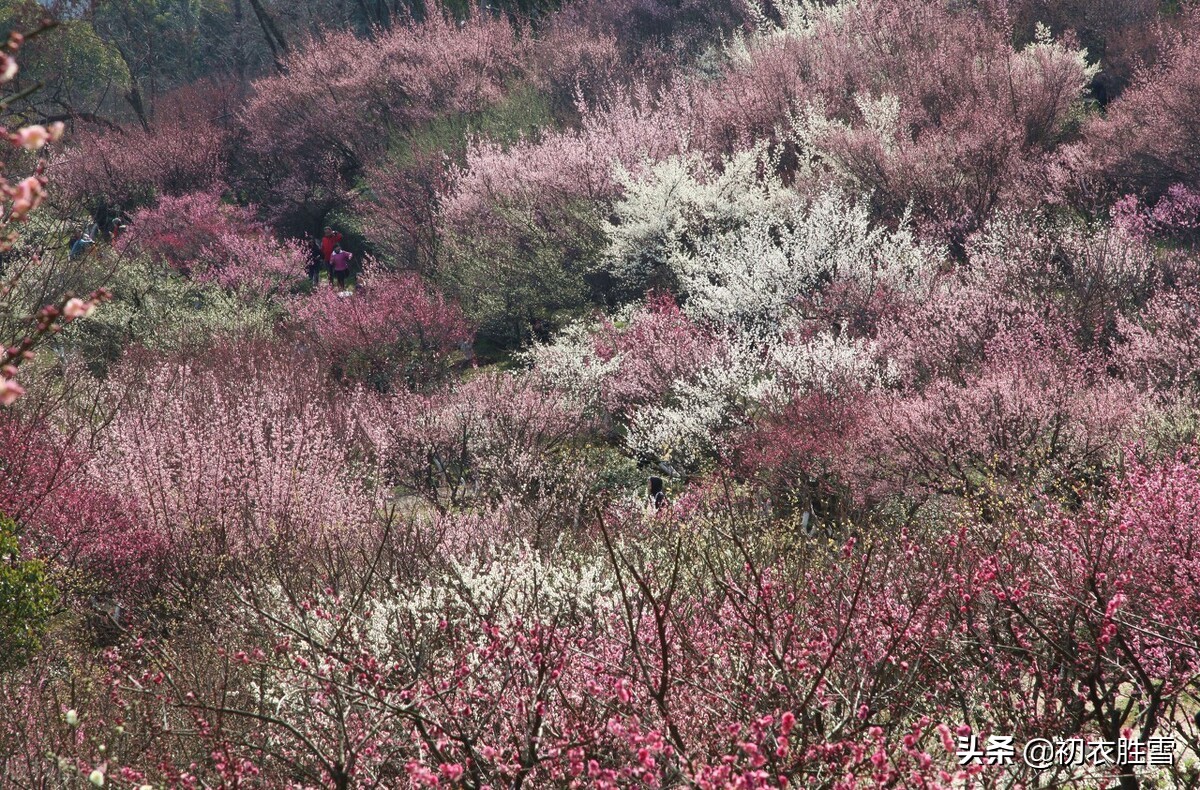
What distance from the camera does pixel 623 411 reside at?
18.2 m

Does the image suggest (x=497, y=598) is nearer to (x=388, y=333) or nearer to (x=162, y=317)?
(x=388, y=333)

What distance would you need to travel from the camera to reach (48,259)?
2158cm

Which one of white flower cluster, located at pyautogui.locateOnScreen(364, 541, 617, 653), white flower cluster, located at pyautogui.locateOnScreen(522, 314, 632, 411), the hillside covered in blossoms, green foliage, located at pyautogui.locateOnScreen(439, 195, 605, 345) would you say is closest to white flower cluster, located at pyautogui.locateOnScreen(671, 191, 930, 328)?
the hillside covered in blossoms

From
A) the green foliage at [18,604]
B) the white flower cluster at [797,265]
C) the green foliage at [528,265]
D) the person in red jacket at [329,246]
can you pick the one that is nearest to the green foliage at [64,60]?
the person in red jacket at [329,246]

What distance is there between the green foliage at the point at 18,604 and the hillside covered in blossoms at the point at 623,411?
4 cm

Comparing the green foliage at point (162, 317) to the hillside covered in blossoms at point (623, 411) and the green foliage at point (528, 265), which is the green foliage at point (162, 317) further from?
the green foliage at point (528, 265)

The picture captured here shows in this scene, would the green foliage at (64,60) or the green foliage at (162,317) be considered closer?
the green foliage at (162,317)

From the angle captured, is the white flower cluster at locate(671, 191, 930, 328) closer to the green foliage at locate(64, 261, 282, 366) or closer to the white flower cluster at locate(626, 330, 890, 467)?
the white flower cluster at locate(626, 330, 890, 467)

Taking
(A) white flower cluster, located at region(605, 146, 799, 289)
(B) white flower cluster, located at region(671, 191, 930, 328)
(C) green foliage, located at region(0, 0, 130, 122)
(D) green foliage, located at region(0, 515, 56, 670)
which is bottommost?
(B) white flower cluster, located at region(671, 191, 930, 328)

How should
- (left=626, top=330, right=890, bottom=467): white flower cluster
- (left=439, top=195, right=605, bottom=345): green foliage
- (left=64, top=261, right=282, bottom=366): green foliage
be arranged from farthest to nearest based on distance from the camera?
1. (left=439, top=195, right=605, bottom=345): green foliage
2. (left=64, top=261, right=282, bottom=366): green foliage
3. (left=626, top=330, right=890, bottom=467): white flower cluster

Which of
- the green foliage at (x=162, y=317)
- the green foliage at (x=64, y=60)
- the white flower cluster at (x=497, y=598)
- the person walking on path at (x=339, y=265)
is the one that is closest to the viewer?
the white flower cluster at (x=497, y=598)

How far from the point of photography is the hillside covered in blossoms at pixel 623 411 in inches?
176

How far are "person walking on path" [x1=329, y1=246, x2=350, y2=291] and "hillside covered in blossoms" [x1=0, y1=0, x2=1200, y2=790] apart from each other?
0.31 m

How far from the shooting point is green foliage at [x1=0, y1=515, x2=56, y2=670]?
26.6 feet
